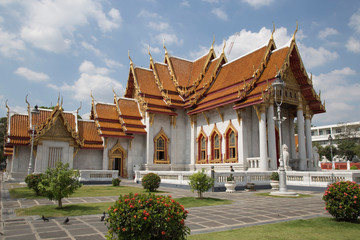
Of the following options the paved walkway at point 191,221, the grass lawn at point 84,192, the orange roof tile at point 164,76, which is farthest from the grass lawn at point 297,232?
the orange roof tile at point 164,76

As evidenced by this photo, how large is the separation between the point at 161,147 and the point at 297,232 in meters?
21.2

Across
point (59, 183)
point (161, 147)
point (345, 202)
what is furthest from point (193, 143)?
point (345, 202)

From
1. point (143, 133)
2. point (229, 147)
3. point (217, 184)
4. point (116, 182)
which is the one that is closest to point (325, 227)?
point (217, 184)

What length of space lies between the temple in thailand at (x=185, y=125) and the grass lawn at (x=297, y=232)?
12646 millimetres

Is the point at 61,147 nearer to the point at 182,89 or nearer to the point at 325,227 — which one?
the point at 182,89

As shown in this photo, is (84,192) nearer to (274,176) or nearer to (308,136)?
(274,176)

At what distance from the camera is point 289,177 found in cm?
1770

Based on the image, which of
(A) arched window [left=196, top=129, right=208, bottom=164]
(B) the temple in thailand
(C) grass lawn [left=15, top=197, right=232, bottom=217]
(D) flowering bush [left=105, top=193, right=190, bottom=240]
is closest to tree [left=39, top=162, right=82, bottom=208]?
(C) grass lawn [left=15, top=197, right=232, bottom=217]

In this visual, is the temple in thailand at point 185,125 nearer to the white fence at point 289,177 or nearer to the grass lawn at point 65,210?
the white fence at point 289,177

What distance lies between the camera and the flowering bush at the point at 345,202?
22.5 feet

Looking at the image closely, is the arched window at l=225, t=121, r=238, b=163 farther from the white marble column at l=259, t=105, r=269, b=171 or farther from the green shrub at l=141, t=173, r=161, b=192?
the green shrub at l=141, t=173, r=161, b=192

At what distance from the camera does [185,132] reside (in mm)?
27766

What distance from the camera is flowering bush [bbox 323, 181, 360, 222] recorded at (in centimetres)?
687

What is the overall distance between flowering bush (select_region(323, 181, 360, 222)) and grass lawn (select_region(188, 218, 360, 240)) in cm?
24
